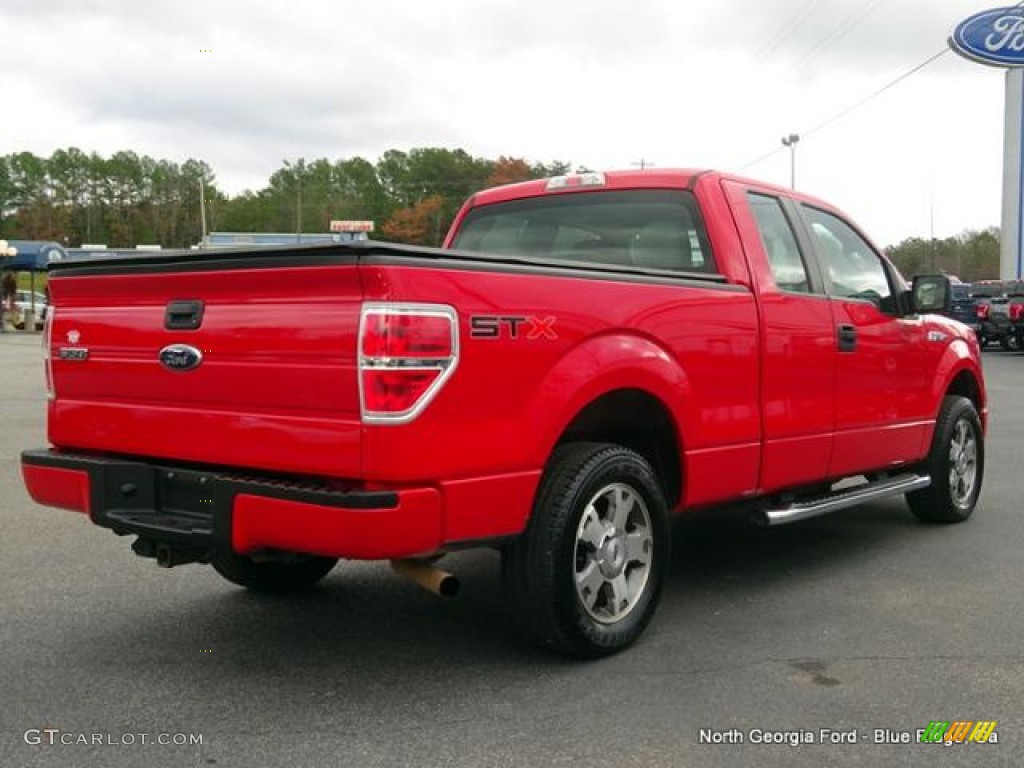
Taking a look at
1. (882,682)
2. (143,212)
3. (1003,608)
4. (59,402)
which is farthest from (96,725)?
(143,212)

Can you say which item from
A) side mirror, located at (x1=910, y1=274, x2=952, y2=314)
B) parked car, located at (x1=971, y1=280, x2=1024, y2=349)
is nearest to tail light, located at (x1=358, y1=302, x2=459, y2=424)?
Result: side mirror, located at (x1=910, y1=274, x2=952, y2=314)

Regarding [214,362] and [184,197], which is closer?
[214,362]

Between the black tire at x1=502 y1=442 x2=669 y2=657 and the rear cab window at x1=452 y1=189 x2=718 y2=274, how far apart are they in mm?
1180

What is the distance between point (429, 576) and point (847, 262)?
131 inches

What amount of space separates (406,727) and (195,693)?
84 cm

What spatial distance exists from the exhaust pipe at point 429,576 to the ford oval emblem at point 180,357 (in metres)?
1.00

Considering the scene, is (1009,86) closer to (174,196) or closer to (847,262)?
(847,262)

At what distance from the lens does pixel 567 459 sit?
387 cm

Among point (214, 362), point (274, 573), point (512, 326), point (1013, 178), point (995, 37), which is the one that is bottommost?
point (274, 573)

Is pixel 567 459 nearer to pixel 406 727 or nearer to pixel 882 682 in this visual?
pixel 406 727

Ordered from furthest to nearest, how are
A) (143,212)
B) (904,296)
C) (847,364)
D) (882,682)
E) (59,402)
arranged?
1. (143,212)
2. (904,296)
3. (847,364)
4. (59,402)
5. (882,682)

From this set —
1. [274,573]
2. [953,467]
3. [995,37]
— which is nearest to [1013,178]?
[995,37]

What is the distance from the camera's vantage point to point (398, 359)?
10.5 ft

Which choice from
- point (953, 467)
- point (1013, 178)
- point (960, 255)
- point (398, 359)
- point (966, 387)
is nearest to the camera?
point (398, 359)
